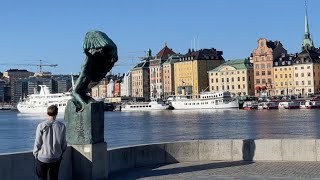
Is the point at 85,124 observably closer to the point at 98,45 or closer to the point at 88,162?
the point at 88,162

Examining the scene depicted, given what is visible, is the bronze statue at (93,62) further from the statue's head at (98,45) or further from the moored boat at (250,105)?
the moored boat at (250,105)

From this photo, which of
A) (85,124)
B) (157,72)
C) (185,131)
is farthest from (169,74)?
(85,124)

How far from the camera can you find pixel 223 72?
14500 cm

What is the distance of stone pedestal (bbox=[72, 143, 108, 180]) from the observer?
10.1 meters

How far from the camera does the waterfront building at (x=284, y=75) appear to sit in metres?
132

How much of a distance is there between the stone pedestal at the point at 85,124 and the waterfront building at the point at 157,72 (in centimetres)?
15700

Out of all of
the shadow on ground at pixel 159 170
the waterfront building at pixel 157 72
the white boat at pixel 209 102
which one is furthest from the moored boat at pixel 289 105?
the shadow on ground at pixel 159 170

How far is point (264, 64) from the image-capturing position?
135 metres

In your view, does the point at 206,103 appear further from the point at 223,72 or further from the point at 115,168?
the point at 115,168

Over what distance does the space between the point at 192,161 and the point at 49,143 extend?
5256 mm

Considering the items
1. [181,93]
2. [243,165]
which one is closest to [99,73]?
[243,165]

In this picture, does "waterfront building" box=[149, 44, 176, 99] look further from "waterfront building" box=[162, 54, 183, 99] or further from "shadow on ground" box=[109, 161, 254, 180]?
"shadow on ground" box=[109, 161, 254, 180]

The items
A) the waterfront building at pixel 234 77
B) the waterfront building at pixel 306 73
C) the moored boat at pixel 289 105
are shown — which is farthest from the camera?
the waterfront building at pixel 234 77

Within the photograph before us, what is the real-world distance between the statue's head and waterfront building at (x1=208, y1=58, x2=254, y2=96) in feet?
430
